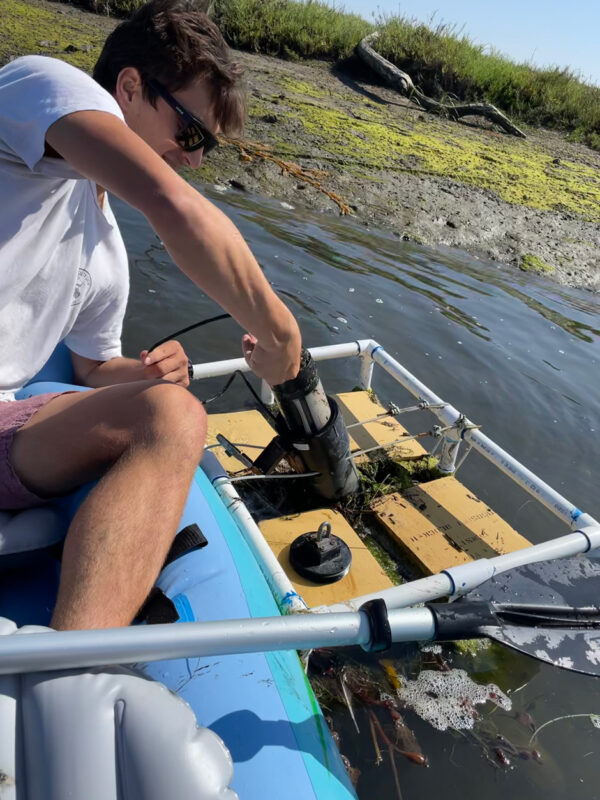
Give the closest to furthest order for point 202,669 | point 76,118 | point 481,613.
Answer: point 76,118 → point 202,669 → point 481,613

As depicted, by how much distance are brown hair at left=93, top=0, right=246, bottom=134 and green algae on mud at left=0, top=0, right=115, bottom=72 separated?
26.6ft

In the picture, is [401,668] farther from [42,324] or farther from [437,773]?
[42,324]

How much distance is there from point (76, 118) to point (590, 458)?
381 cm

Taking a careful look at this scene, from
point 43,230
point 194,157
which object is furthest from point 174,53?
point 43,230

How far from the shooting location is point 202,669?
1354mm

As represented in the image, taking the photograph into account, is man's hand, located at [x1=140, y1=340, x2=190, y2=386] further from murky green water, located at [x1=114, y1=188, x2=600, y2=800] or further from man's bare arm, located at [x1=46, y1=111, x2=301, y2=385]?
murky green water, located at [x1=114, y1=188, x2=600, y2=800]

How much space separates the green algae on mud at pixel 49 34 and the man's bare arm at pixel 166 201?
8.87 m

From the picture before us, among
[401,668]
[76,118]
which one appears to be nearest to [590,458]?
[401,668]

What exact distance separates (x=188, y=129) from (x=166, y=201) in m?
0.68

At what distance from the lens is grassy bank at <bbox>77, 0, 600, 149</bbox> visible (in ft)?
42.0

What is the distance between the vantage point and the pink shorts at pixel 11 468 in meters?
1.57

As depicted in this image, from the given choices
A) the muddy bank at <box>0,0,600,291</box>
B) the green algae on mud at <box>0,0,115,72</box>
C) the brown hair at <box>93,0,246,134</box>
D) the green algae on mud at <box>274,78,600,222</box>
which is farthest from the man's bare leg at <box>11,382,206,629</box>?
the green algae on mud at <box>0,0,115,72</box>

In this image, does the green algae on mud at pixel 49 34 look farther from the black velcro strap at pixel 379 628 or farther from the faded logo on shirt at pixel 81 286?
the black velcro strap at pixel 379 628

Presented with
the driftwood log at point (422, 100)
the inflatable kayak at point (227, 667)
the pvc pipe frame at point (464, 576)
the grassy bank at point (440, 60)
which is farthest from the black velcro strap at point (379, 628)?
the grassy bank at point (440, 60)
